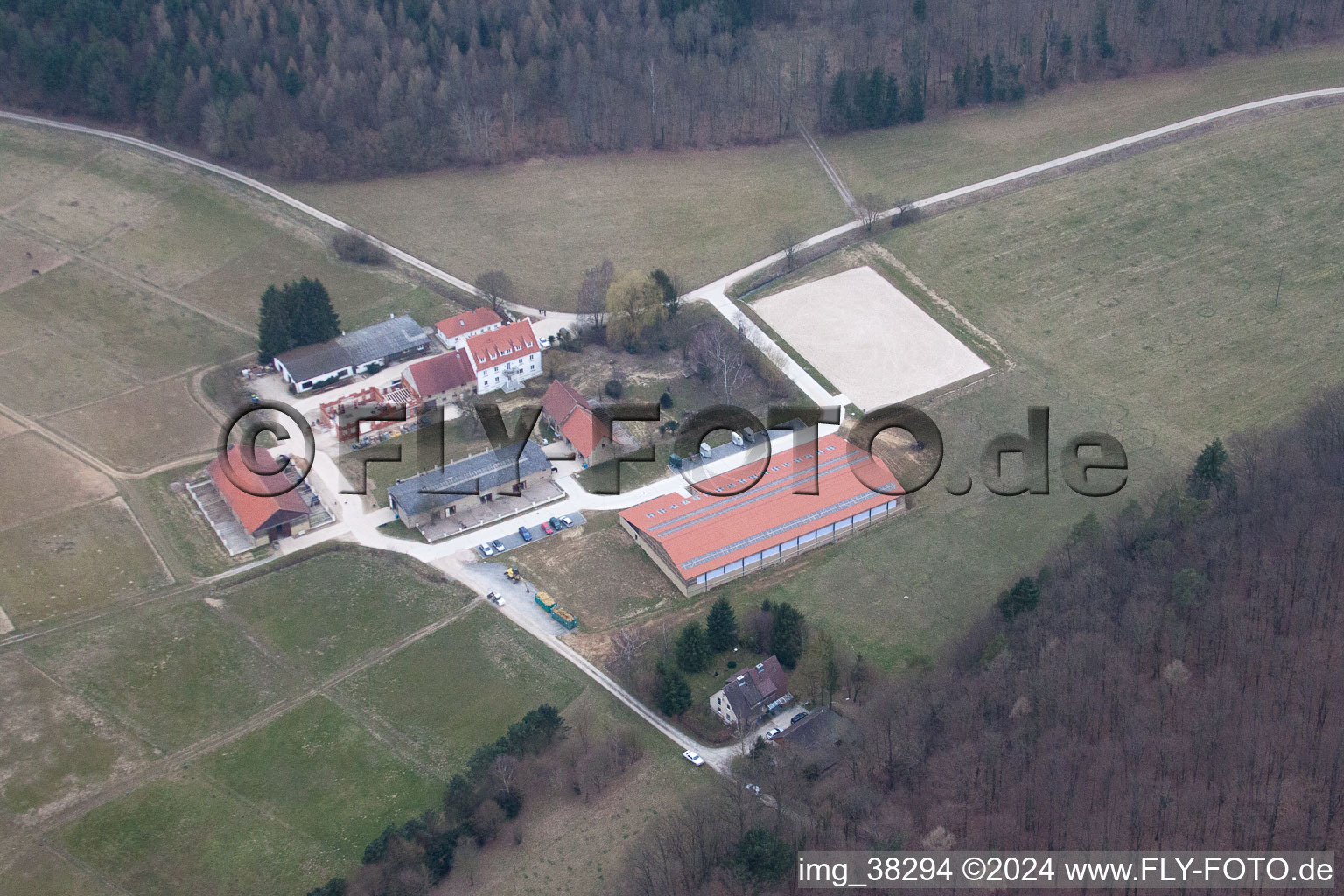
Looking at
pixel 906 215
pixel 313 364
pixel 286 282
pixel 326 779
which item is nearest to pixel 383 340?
pixel 313 364

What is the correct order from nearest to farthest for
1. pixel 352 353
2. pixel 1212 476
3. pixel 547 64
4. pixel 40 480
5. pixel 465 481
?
pixel 1212 476, pixel 40 480, pixel 465 481, pixel 352 353, pixel 547 64

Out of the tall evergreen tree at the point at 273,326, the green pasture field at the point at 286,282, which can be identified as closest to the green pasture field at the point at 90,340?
the green pasture field at the point at 286,282

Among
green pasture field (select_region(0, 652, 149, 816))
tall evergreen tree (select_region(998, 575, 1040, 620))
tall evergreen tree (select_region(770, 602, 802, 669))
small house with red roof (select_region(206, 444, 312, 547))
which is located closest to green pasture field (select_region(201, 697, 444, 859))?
A: green pasture field (select_region(0, 652, 149, 816))

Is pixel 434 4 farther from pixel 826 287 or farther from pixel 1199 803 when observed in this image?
pixel 1199 803

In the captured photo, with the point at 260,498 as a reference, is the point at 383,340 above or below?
above

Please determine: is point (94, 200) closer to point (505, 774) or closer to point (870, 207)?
point (870, 207)

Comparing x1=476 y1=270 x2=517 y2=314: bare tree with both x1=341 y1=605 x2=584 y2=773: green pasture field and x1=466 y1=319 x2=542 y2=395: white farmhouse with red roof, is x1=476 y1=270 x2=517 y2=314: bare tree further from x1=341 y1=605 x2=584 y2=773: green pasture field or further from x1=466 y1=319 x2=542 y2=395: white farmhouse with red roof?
x1=341 y1=605 x2=584 y2=773: green pasture field

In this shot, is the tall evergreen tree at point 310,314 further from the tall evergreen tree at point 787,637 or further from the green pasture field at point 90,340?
the tall evergreen tree at point 787,637
